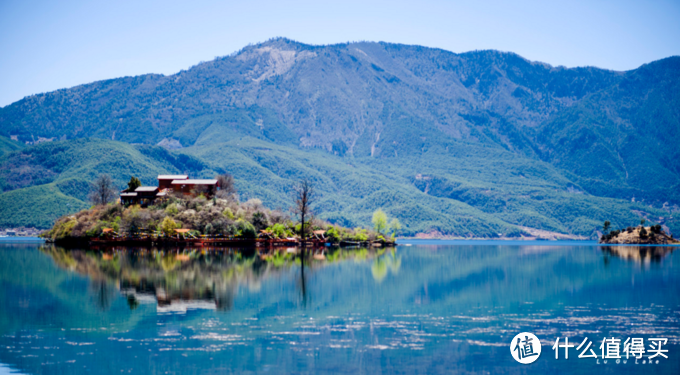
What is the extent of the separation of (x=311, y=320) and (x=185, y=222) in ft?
209

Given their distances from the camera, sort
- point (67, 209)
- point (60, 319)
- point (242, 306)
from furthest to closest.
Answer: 1. point (67, 209)
2. point (242, 306)
3. point (60, 319)

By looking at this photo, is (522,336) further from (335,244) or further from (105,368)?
(335,244)

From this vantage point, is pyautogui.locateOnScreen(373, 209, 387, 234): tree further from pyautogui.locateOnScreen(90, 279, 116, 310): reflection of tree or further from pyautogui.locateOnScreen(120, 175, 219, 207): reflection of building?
pyautogui.locateOnScreen(90, 279, 116, 310): reflection of tree

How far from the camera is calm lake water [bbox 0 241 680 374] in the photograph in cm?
1770

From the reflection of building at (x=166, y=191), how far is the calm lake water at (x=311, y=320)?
51015 mm

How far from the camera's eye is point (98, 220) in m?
87.5

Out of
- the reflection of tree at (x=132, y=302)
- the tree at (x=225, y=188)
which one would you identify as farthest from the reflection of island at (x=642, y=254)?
the tree at (x=225, y=188)

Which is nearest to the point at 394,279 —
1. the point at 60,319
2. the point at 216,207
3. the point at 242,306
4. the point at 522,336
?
the point at 242,306

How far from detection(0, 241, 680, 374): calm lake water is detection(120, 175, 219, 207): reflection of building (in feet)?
167

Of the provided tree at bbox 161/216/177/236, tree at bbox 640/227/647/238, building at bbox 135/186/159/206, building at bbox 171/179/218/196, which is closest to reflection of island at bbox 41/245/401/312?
tree at bbox 161/216/177/236

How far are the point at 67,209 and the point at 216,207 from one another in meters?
82.1

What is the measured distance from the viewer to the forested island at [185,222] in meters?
82.9

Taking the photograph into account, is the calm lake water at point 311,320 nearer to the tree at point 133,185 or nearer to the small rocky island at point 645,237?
the tree at point 133,185

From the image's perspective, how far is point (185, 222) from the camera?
84562mm
